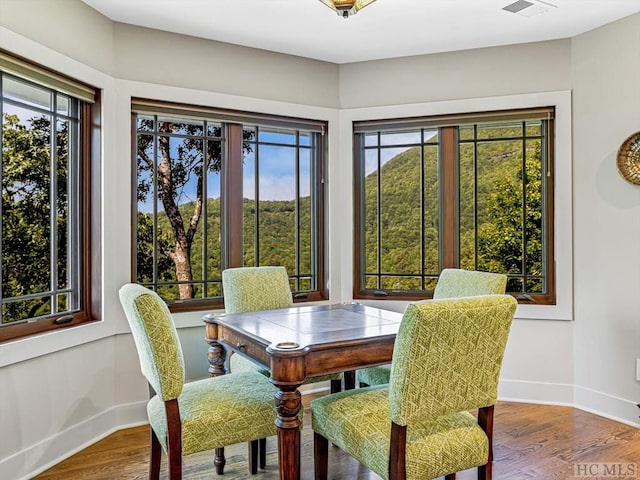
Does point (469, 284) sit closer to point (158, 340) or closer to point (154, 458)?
point (158, 340)

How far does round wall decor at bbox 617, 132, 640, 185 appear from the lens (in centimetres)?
317

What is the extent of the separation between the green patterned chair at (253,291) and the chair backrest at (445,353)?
1.35m

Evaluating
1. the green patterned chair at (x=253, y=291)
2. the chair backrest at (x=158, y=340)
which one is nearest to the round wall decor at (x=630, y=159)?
the green patterned chair at (x=253, y=291)

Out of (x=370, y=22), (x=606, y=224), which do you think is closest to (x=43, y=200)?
(x=370, y=22)

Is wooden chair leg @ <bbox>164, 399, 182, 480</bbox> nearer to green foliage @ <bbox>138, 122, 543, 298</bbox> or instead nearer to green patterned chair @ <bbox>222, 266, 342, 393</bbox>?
green patterned chair @ <bbox>222, 266, 342, 393</bbox>

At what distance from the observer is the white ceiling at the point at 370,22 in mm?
2986

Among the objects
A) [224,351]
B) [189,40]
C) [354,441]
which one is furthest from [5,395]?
[189,40]

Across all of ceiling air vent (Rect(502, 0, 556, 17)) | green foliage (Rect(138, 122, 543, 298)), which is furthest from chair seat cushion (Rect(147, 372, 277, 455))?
ceiling air vent (Rect(502, 0, 556, 17))

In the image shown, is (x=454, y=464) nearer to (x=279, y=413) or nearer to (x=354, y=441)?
(x=354, y=441)

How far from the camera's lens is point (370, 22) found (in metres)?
3.26

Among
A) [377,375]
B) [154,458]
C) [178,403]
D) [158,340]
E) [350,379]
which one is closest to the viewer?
[158,340]

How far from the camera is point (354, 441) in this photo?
1.90 meters

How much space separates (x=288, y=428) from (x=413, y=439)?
521mm

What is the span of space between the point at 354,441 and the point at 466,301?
72 cm
